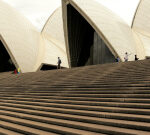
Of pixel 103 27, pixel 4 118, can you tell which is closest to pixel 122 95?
pixel 4 118

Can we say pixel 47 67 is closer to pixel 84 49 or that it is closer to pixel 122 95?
pixel 84 49

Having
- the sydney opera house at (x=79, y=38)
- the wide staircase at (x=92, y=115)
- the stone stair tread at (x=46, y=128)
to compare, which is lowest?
the stone stair tread at (x=46, y=128)

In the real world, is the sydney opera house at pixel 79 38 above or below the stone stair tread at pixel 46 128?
above

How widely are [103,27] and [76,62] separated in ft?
21.3

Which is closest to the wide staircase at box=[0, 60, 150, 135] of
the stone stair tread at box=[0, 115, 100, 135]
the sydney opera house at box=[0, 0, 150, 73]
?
the stone stair tread at box=[0, 115, 100, 135]

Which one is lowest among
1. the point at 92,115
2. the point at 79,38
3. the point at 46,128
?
the point at 46,128

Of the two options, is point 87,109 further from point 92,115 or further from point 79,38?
point 79,38

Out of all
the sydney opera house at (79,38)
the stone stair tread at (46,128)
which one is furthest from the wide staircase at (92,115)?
the sydney opera house at (79,38)

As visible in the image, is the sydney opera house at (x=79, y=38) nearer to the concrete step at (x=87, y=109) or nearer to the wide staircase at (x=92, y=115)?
the wide staircase at (x=92, y=115)

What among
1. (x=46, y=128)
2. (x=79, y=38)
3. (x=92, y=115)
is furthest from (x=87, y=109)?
(x=79, y=38)

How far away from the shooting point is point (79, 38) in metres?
23.1

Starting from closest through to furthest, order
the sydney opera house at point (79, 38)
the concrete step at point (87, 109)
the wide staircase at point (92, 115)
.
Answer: the wide staircase at point (92, 115) → the concrete step at point (87, 109) → the sydney opera house at point (79, 38)

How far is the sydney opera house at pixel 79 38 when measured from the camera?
746 inches

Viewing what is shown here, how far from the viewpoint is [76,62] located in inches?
942
